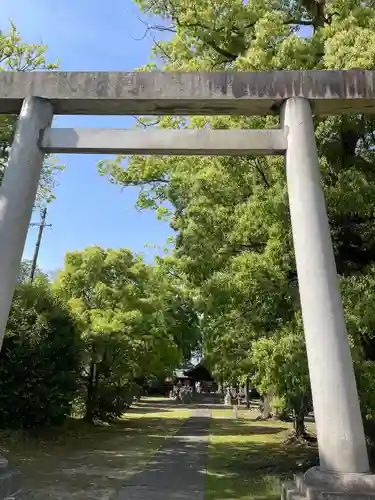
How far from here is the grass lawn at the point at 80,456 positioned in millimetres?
8014

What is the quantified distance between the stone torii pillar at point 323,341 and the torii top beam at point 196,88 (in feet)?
1.52

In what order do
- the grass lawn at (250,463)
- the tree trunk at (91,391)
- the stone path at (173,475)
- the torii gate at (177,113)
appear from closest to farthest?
the torii gate at (177,113), the stone path at (173,475), the grass lawn at (250,463), the tree trunk at (91,391)

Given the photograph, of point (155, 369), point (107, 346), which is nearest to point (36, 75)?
point (107, 346)

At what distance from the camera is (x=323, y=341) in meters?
4.70

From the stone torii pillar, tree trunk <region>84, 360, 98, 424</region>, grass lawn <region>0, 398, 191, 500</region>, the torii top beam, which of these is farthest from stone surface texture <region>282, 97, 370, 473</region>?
tree trunk <region>84, 360, 98, 424</region>

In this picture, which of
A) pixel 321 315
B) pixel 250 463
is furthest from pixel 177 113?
pixel 250 463

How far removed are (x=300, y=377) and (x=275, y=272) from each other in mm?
1640

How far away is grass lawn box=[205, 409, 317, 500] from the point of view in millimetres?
7816

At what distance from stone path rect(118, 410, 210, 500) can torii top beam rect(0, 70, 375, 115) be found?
229 inches

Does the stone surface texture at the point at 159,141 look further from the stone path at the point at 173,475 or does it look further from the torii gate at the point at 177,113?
the stone path at the point at 173,475

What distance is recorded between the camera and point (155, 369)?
70.8ft

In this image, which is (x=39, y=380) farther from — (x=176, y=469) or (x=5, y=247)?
(x=5, y=247)

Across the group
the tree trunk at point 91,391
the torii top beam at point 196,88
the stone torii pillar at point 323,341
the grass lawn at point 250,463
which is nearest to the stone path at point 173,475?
the grass lawn at point 250,463

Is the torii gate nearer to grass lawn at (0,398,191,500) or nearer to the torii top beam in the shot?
the torii top beam
